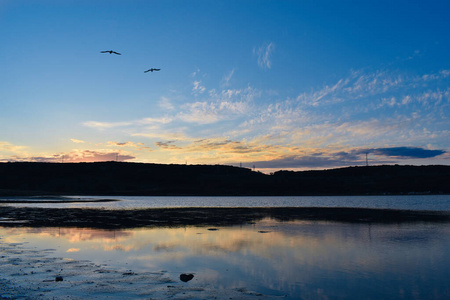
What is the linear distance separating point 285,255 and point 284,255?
6cm

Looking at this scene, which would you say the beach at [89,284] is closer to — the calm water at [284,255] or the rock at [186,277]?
the rock at [186,277]

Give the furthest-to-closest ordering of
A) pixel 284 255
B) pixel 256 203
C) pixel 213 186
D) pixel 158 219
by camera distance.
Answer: pixel 213 186, pixel 256 203, pixel 158 219, pixel 284 255

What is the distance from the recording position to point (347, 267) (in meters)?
18.2

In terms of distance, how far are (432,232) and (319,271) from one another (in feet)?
62.0

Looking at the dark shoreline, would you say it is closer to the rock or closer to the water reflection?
the water reflection

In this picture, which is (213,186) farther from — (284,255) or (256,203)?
(284,255)

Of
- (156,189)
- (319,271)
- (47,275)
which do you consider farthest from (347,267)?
(156,189)

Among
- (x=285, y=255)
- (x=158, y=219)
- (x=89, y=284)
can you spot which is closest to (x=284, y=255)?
(x=285, y=255)

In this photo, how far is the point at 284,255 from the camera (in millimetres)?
21281

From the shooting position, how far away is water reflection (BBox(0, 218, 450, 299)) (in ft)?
48.9

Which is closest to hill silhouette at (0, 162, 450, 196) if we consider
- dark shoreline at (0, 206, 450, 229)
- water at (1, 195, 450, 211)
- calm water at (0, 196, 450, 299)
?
water at (1, 195, 450, 211)

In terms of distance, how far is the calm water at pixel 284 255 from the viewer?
1488cm

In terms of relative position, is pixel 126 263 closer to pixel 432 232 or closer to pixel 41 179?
pixel 432 232

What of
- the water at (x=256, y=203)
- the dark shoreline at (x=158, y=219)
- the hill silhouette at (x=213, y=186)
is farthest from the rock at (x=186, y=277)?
the hill silhouette at (x=213, y=186)
